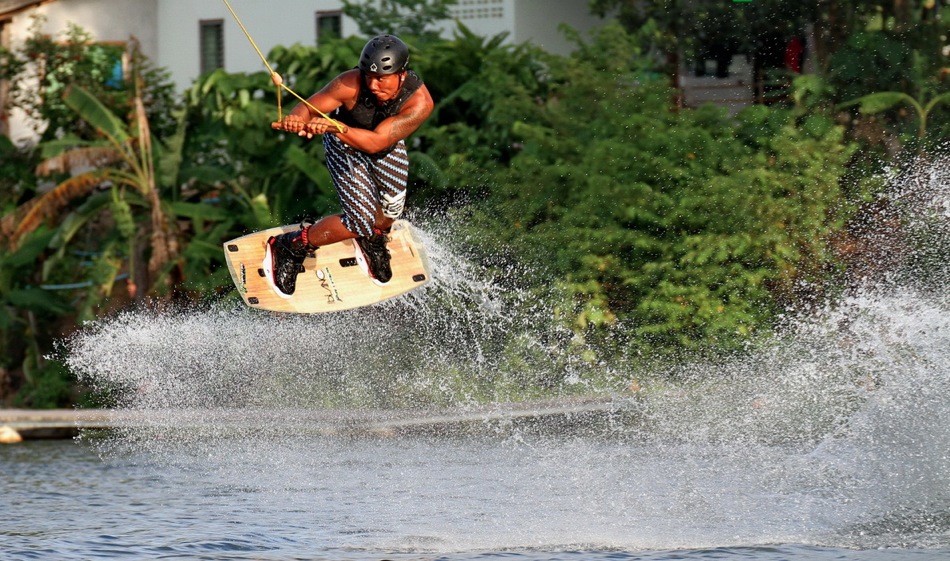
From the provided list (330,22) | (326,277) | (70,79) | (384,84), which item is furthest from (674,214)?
(70,79)

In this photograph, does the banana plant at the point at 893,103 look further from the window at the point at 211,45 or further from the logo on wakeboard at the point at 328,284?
the window at the point at 211,45

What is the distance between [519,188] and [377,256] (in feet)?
18.9

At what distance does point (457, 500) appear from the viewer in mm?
9859

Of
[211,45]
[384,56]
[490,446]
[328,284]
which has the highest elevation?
[211,45]

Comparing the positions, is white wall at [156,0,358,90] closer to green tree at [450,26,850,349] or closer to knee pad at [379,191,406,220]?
green tree at [450,26,850,349]

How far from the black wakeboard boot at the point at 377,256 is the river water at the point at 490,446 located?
3.20ft

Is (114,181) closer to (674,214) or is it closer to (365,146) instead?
(674,214)

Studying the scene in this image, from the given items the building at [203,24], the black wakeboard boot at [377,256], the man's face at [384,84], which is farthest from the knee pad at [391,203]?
the building at [203,24]

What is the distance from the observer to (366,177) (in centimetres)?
892

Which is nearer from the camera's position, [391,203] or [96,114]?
[391,203]

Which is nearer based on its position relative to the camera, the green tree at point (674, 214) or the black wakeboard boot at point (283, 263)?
the black wakeboard boot at point (283, 263)

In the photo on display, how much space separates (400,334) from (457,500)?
526 cm

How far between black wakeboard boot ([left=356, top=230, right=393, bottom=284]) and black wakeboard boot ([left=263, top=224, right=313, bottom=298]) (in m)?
0.39

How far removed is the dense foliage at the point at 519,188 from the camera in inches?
565
